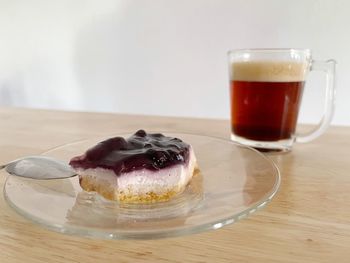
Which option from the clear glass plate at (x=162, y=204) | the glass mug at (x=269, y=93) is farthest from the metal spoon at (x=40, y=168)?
the glass mug at (x=269, y=93)

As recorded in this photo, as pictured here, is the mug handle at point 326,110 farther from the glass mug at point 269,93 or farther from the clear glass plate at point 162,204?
the clear glass plate at point 162,204

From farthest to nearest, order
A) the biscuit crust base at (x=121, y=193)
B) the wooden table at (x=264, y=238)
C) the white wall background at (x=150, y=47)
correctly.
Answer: the white wall background at (x=150, y=47) < the biscuit crust base at (x=121, y=193) < the wooden table at (x=264, y=238)

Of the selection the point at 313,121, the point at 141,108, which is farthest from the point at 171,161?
the point at 141,108

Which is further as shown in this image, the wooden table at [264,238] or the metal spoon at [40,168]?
the metal spoon at [40,168]

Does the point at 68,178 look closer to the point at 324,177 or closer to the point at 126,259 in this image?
the point at 126,259

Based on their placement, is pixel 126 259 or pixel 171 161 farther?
pixel 171 161

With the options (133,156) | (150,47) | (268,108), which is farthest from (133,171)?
(150,47)

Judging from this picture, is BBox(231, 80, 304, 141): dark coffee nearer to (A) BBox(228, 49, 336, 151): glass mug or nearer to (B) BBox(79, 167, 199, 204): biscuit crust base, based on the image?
(A) BBox(228, 49, 336, 151): glass mug

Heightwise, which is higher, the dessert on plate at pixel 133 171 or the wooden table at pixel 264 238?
the dessert on plate at pixel 133 171
